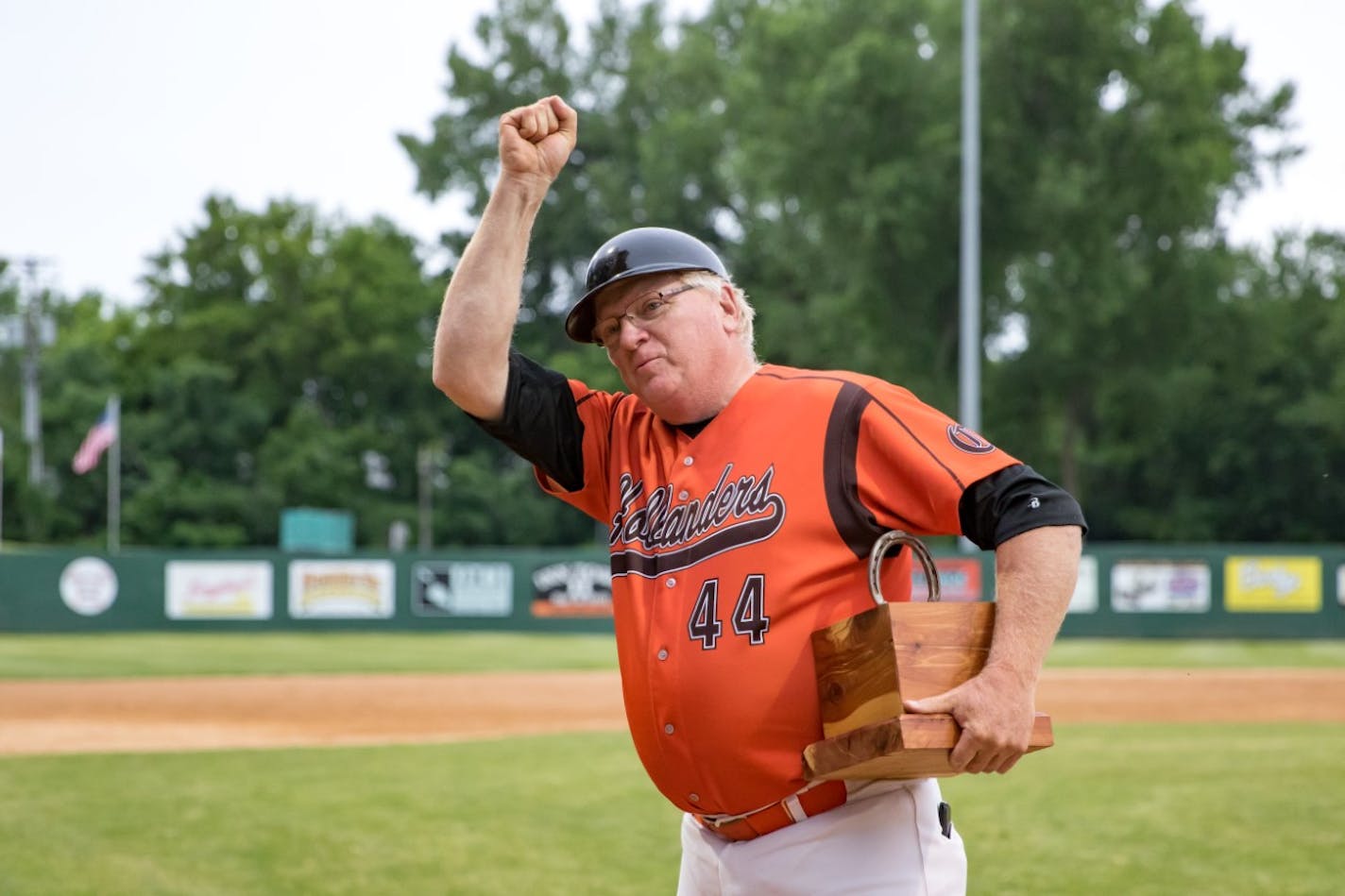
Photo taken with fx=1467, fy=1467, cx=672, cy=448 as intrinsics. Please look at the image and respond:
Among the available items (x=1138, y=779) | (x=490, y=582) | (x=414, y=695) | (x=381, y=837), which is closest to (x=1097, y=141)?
(x=490, y=582)

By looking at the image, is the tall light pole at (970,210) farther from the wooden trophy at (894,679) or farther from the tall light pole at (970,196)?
the wooden trophy at (894,679)

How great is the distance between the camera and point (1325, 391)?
147ft

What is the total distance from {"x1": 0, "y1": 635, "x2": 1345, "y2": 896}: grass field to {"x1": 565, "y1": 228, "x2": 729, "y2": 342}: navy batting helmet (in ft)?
12.9

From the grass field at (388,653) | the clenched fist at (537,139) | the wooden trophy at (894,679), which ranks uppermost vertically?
the clenched fist at (537,139)

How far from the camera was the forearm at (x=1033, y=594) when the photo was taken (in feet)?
7.54

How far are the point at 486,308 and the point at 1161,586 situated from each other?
22.6m

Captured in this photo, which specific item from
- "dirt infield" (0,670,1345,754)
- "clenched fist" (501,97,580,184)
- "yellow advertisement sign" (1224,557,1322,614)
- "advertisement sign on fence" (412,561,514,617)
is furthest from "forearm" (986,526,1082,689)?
"yellow advertisement sign" (1224,557,1322,614)

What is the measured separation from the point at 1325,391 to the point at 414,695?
122ft

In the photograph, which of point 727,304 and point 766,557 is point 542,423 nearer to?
point 727,304

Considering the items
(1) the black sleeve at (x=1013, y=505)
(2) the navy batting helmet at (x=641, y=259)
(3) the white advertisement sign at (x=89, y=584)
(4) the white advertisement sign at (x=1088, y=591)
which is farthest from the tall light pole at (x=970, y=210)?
(1) the black sleeve at (x=1013, y=505)

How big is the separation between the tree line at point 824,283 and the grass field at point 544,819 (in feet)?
74.9

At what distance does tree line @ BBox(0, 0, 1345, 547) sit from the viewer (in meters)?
35.3

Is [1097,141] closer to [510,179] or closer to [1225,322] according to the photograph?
[1225,322]

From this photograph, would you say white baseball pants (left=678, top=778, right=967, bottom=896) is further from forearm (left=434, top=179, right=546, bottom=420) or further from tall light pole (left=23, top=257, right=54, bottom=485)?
tall light pole (left=23, top=257, right=54, bottom=485)
